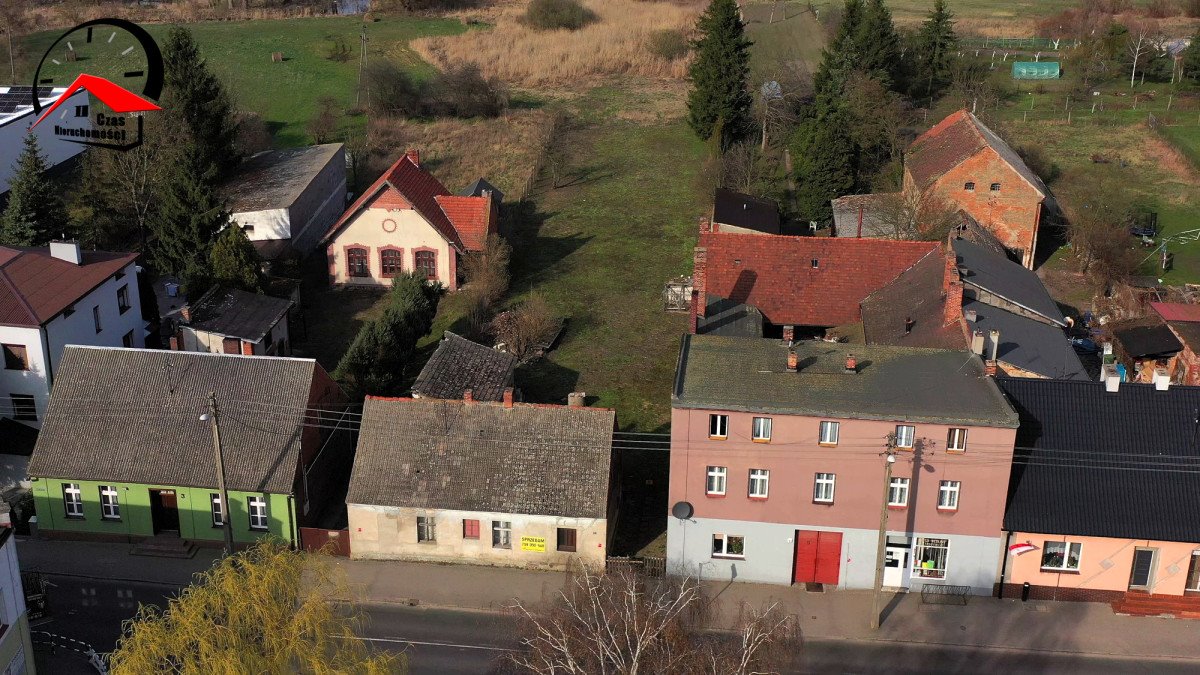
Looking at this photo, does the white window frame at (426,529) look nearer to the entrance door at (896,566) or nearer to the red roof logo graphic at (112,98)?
the entrance door at (896,566)

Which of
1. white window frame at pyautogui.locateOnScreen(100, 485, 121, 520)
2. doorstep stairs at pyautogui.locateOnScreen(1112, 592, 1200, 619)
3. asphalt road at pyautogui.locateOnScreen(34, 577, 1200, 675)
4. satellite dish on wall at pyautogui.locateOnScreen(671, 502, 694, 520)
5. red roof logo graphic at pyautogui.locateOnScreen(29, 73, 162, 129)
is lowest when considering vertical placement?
asphalt road at pyautogui.locateOnScreen(34, 577, 1200, 675)

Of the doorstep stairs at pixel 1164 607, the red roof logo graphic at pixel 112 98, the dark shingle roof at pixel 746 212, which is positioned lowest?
the doorstep stairs at pixel 1164 607

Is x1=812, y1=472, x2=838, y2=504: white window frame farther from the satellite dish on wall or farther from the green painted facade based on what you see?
the green painted facade

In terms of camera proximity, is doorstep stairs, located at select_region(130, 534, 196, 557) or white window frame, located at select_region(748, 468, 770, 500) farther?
doorstep stairs, located at select_region(130, 534, 196, 557)

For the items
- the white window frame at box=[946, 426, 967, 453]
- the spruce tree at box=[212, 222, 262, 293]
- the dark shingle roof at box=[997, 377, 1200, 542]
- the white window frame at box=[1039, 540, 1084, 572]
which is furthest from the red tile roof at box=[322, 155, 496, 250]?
the white window frame at box=[1039, 540, 1084, 572]

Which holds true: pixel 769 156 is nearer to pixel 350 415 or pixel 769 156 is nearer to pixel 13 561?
pixel 350 415

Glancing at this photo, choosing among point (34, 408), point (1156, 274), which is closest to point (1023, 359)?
point (1156, 274)

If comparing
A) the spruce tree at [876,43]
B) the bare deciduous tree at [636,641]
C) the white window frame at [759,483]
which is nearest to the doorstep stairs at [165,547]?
the bare deciduous tree at [636,641]
